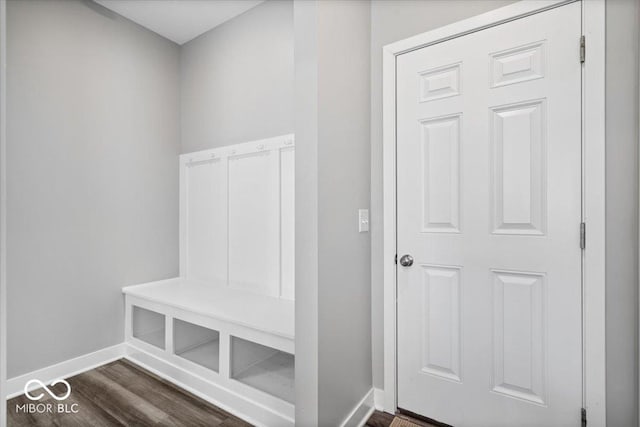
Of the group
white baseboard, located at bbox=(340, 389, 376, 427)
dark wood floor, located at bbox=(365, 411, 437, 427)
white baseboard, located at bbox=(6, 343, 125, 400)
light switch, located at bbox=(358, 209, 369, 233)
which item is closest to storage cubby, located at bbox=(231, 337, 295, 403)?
white baseboard, located at bbox=(340, 389, 376, 427)

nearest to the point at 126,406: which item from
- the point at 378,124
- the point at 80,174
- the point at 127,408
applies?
the point at 127,408

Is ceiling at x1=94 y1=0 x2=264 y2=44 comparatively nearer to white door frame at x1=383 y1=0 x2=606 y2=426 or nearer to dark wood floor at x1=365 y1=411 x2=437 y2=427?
white door frame at x1=383 y1=0 x2=606 y2=426

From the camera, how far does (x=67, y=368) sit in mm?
2150

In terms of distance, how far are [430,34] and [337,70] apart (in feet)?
1.83

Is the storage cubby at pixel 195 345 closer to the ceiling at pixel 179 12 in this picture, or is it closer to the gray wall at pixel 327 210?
the gray wall at pixel 327 210

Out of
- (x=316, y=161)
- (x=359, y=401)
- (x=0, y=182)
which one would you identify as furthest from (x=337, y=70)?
(x=359, y=401)

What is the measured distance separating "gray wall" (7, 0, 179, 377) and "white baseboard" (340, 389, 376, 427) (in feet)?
6.41

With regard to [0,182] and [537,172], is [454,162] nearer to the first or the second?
[537,172]

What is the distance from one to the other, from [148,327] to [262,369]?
120 cm

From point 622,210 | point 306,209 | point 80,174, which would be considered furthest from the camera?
point 80,174

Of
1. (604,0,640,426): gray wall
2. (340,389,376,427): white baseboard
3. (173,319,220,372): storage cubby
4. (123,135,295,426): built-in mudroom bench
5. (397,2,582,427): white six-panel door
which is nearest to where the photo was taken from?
(604,0,640,426): gray wall

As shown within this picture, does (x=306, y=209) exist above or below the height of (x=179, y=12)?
below

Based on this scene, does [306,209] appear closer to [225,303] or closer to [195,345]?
[225,303]

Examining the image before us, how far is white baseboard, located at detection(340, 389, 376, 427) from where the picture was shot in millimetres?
1567
